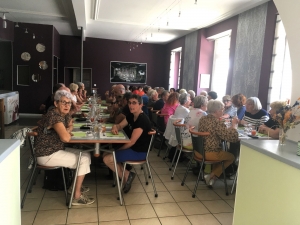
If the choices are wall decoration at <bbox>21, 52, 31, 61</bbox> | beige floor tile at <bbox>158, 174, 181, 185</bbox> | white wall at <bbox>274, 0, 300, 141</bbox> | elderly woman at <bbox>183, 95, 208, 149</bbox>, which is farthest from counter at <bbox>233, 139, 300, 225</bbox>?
wall decoration at <bbox>21, 52, 31, 61</bbox>

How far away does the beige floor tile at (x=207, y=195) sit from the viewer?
3.04 metres

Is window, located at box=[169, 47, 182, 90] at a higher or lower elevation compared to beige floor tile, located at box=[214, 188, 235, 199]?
higher

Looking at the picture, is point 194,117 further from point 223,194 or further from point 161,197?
point 161,197

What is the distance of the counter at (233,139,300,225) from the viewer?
151 cm

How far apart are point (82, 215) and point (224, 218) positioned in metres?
1.43

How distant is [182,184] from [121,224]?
1.19 meters

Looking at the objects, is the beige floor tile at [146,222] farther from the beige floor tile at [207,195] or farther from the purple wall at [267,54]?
the purple wall at [267,54]

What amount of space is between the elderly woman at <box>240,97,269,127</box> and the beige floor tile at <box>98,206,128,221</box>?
2.26 metres

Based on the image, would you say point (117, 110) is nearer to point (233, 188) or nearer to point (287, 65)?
point (233, 188)

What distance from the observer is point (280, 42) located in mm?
4578

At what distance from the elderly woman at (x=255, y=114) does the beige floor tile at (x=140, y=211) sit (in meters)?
2.02

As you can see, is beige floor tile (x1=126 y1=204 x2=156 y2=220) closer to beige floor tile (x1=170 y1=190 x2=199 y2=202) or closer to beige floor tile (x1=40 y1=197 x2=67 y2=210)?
beige floor tile (x1=170 y1=190 x2=199 y2=202)

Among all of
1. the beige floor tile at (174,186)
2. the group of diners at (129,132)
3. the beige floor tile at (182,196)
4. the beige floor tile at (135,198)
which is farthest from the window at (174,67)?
the beige floor tile at (135,198)

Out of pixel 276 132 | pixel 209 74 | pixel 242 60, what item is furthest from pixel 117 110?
pixel 209 74
